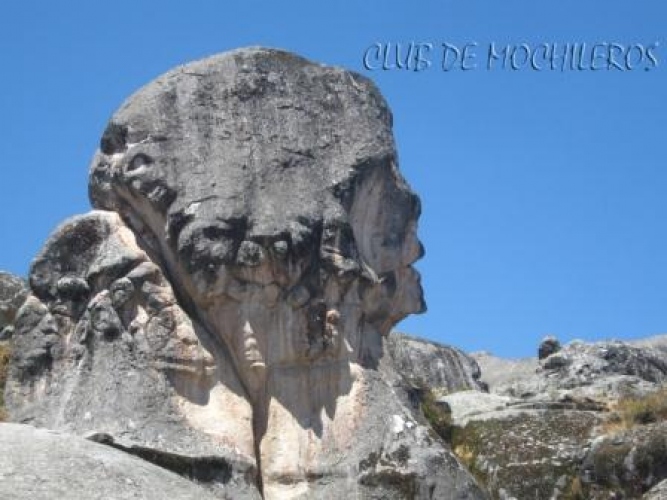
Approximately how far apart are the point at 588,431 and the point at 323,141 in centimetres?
459

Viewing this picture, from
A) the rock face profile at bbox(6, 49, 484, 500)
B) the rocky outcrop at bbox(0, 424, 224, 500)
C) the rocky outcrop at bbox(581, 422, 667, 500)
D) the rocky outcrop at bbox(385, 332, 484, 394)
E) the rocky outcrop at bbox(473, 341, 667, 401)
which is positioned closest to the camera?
the rocky outcrop at bbox(0, 424, 224, 500)

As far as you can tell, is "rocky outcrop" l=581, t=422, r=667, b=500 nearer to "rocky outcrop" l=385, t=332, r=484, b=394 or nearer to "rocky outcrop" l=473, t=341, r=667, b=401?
"rocky outcrop" l=473, t=341, r=667, b=401

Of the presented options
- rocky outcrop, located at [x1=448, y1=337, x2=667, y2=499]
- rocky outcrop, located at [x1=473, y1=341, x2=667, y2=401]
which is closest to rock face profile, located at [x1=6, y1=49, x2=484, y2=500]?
rocky outcrop, located at [x1=448, y1=337, x2=667, y2=499]

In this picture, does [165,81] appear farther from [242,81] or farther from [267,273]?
[267,273]

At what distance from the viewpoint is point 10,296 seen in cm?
2322

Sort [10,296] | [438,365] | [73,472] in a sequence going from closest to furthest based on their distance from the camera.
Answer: [73,472]
[10,296]
[438,365]

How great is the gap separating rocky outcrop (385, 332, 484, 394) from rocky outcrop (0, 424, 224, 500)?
13474 mm

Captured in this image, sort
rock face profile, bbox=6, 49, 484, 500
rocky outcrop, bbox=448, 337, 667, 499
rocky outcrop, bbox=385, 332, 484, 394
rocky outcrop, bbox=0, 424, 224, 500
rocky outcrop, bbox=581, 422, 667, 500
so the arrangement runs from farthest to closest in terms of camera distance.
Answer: rocky outcrop, bbox=385, 332, 484, 394 < rocky outcrop, bbox=448, 337, 667, 499 < rocky outcrop, bbox=581, 422, 667, 500 < rock face profile, bbox=6, 49, 484, 500 < rocky outcrop, bbox=0, 424, 224, 500

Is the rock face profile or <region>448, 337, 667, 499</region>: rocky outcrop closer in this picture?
the rock face profile

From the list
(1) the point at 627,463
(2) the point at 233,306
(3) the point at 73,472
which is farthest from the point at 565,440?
(3) the point at 73,472

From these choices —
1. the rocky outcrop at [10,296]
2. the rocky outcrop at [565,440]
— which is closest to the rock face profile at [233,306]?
the rocky outcrop at [565,440]

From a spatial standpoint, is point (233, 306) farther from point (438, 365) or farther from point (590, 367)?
point (438, 365)

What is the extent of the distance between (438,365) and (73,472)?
16.2 meters

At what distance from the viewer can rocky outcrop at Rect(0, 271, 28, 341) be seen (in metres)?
22.5
